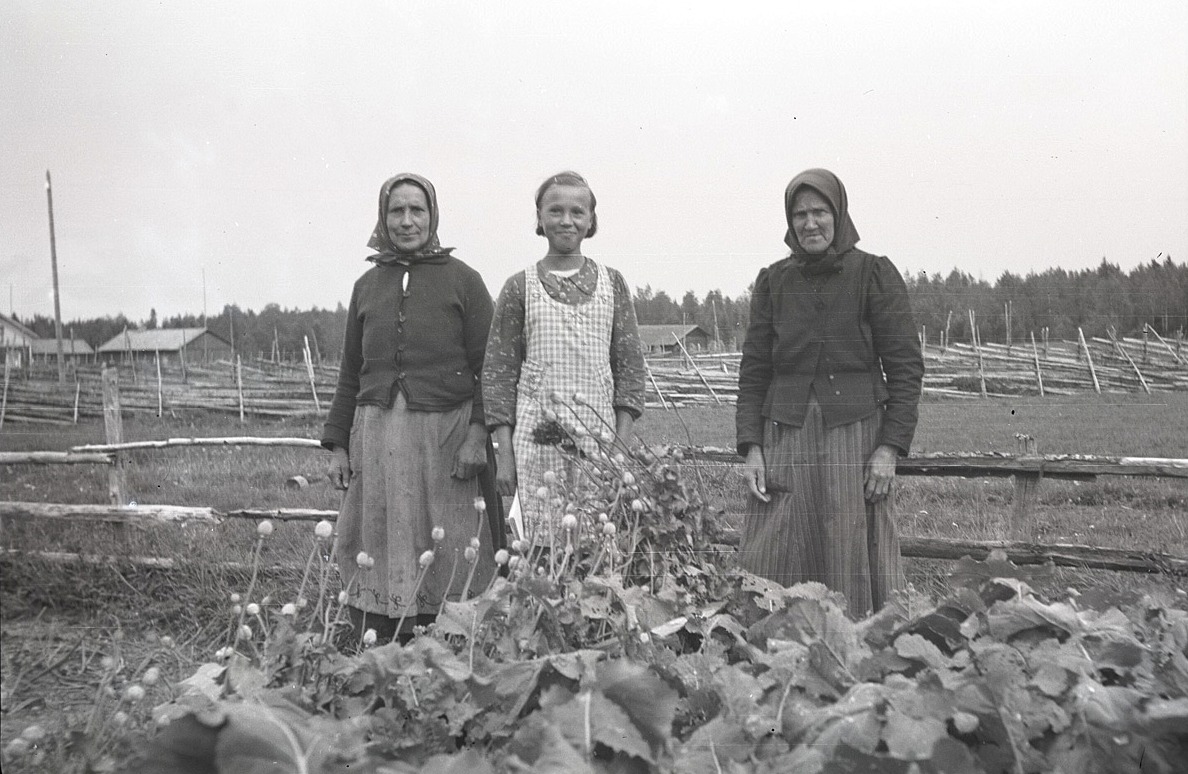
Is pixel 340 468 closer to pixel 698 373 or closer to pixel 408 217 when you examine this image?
pixel 408 217

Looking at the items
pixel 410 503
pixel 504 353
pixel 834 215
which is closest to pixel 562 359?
pixel 504 353

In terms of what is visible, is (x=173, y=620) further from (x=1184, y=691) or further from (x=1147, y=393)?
(x=1147, y=393)

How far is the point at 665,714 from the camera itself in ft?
3.13

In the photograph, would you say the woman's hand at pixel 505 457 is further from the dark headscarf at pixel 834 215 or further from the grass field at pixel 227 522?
the dark headscarf at pixel 834 215

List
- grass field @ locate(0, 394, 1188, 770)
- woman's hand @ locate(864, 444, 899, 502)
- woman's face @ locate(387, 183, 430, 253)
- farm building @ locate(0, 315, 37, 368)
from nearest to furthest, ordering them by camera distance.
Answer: grass field @ locate(0, 394, 1188, 770) < farm building @ locate(0, 315, 37, 368) < woman's hand @ locate(864, 444, 899, 502) < woman's face @ locate(387, 183, 430, 253)

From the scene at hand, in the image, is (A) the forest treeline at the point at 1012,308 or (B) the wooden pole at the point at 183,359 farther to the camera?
(A) the forest treeline at the point at 1012,308

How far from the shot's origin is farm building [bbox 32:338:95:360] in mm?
1532

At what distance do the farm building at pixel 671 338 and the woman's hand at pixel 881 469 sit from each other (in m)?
0.51

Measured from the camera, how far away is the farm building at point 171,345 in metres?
1.68

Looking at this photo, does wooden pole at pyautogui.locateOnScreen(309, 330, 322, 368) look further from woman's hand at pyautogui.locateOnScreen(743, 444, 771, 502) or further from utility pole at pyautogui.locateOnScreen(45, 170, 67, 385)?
woman's hand at pyautogui.locateOnScreen(743, 444, 771, 502)

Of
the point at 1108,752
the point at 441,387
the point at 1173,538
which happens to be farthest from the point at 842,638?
the point at 1173,538

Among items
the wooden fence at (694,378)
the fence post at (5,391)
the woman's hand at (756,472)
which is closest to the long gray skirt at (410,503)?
the wooden fence at (694,378)

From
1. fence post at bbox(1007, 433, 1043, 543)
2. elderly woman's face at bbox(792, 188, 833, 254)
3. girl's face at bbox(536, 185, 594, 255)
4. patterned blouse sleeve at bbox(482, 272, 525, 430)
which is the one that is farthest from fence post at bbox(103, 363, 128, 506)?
fence post at bbox(1007, 433, 1043, 543)

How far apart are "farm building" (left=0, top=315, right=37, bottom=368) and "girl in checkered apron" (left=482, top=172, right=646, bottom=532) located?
1.23 metres
